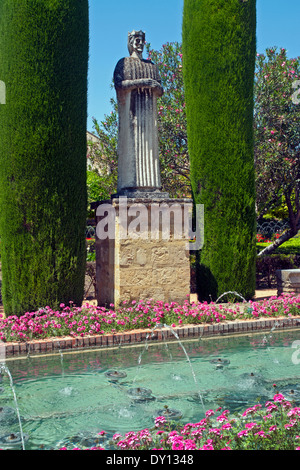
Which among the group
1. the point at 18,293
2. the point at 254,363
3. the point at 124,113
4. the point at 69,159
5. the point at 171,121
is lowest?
the point at 254,363

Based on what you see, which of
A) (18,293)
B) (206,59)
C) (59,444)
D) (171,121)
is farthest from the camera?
(171,121)

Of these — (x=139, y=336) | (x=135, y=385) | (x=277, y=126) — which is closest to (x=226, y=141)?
(x=139, y=336)

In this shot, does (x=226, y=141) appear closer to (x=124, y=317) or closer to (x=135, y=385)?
(x=124, y=317)

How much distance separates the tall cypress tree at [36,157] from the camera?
7.59m

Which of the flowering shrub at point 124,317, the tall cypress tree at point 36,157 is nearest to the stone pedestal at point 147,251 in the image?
the flowering shrub at point 124,317

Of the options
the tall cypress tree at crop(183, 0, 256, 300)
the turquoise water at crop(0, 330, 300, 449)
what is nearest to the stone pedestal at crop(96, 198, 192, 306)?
the tall cypress tree at crop(183, 0, 256, 300)

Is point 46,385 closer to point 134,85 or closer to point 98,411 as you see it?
point 98,411

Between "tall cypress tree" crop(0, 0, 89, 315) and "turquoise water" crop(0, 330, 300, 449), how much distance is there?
185 cm

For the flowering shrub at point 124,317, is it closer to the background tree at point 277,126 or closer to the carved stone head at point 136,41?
the carved stone head at point 136,41

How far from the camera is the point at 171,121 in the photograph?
14.5 m

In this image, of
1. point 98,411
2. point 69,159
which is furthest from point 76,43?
point 98,411

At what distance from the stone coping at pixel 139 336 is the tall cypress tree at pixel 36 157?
144 cm

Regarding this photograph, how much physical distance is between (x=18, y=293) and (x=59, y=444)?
14.5ft

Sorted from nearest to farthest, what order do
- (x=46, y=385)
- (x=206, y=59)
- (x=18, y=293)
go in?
(x=46, y=385)
(x=18, y=293)
(x=206, y=59)
